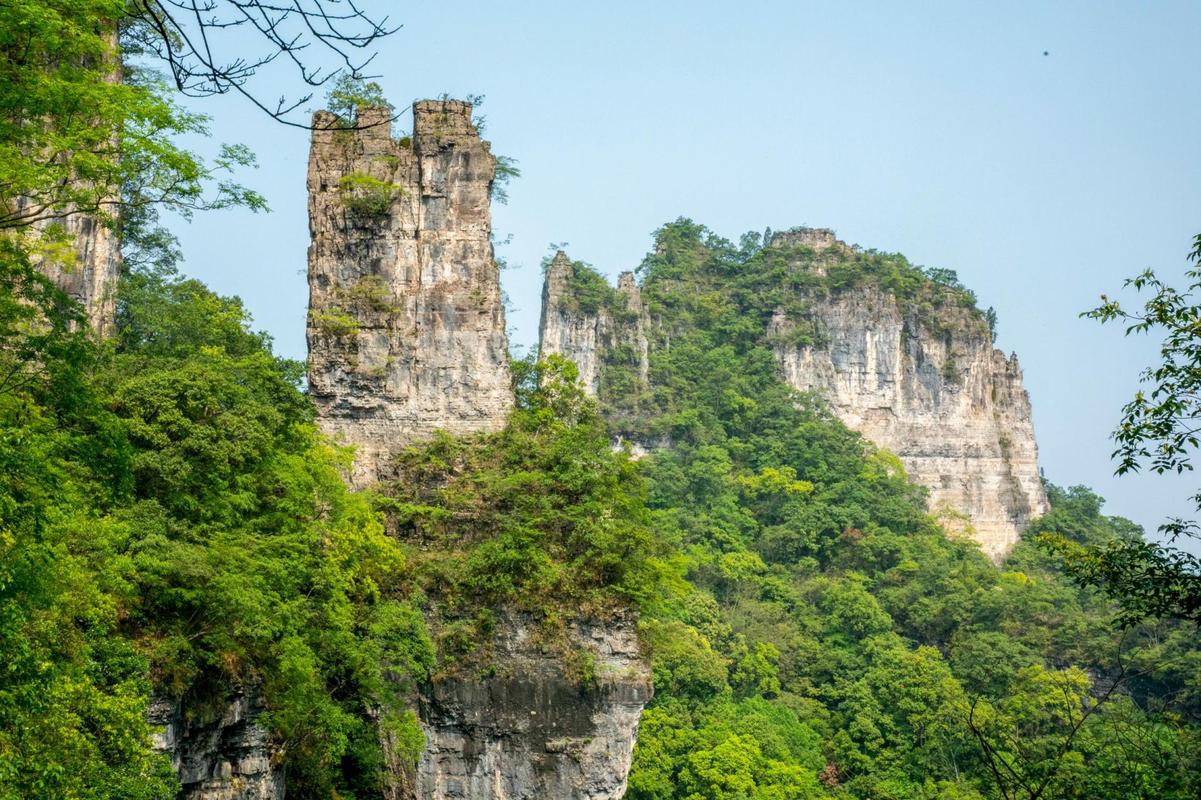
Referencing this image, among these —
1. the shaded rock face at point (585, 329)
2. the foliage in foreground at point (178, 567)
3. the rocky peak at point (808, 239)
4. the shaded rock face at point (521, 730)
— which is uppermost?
the rocky peak at point (808, 239)

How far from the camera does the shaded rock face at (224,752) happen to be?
16.5 meters

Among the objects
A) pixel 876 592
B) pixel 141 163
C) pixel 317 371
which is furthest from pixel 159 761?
pixel 876 592

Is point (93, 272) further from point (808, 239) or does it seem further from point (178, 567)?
point (808, 239)

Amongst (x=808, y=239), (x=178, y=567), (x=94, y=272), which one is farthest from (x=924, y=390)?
(x=178, y=567)

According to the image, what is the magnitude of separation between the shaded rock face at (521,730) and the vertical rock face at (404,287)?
5273 millimetres

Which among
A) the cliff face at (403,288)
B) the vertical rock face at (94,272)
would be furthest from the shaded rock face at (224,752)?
the cliff face at (403,288)

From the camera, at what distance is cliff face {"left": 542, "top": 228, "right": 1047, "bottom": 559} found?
2243 inches

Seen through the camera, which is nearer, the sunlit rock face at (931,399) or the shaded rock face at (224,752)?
the shaded rock face at (224,752)

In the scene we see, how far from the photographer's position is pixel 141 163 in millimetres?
11836

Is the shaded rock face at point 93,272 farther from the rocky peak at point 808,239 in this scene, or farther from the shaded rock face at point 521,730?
the rocky peak at point 808,239

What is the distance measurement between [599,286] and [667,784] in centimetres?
2758

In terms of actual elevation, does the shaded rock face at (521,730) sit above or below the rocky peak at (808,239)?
below

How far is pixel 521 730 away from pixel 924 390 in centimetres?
3888

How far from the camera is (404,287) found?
2753 centimetres
